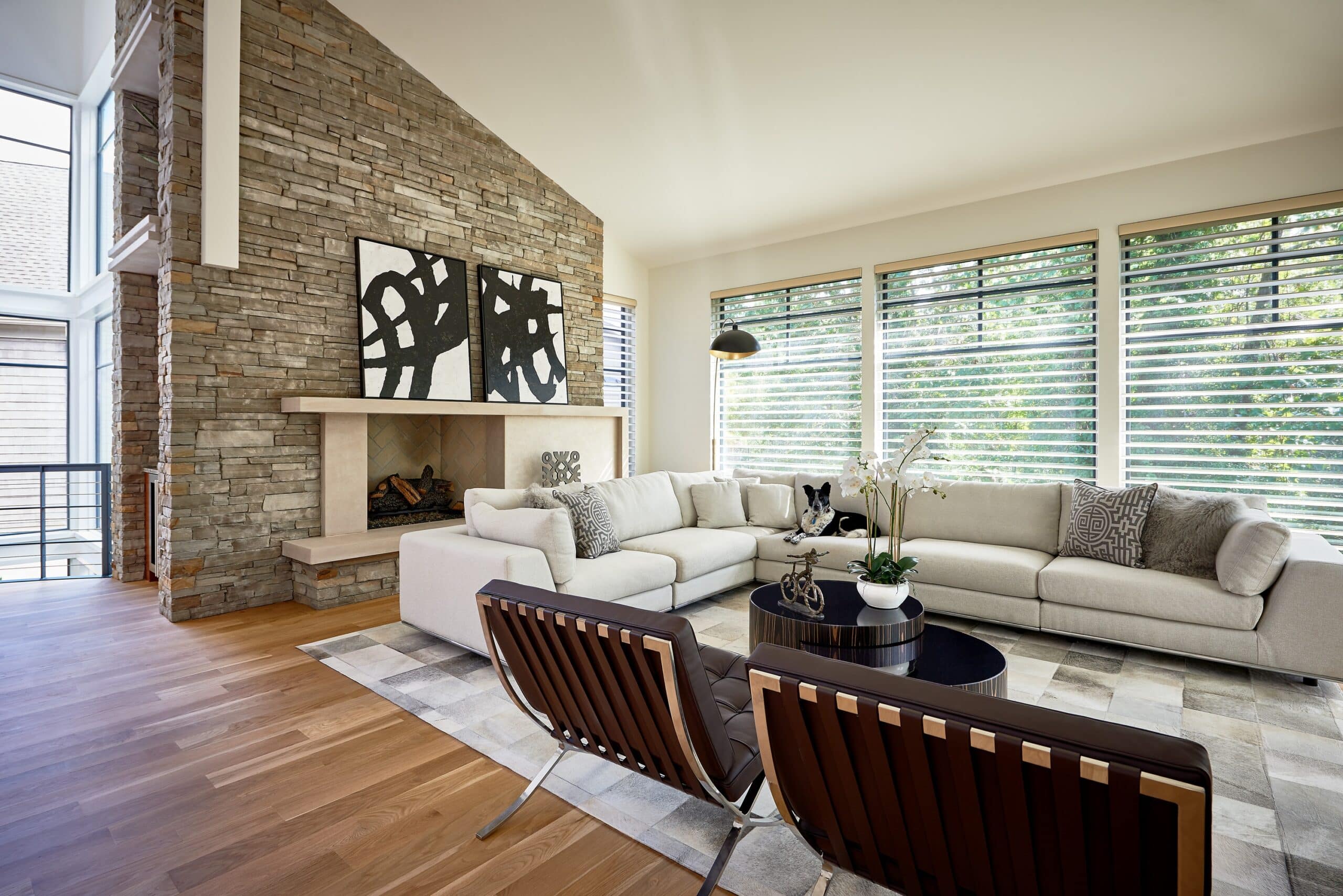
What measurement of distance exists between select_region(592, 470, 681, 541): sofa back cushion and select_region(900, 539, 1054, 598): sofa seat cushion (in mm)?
1588

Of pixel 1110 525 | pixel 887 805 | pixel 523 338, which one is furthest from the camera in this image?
pixel 523 338

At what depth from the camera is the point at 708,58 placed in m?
4.42

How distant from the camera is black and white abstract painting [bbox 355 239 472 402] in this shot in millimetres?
4898

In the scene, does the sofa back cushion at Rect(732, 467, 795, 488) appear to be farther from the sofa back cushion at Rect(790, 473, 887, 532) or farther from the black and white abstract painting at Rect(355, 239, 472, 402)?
the black and white abstract painting at Rect(355, 239, 472, 402)

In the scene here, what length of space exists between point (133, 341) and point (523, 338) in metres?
2.86

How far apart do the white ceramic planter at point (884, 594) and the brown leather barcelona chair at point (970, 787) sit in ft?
4.92

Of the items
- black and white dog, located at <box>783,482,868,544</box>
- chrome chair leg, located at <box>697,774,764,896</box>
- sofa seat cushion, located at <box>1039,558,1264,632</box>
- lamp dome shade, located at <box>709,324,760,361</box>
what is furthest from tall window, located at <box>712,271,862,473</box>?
chrome chair leg, located at <box>697,774,764,896</box>

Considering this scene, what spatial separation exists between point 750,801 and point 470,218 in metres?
5.22

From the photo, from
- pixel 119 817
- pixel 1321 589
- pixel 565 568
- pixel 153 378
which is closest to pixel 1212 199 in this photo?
pixel 1321 589

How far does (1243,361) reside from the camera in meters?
4.20

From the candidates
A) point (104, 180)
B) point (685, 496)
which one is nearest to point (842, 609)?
point (685, 496)

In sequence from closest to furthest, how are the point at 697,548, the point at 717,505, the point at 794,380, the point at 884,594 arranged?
the point at 884,594 < the point at 697,548 < the point at 717,505 < the point at 794,380

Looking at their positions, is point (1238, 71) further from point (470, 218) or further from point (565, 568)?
point (470, 218)

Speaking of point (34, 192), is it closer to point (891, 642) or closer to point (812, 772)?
Answer: point (891, 642)
